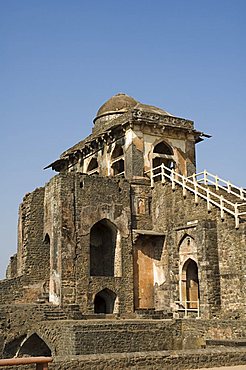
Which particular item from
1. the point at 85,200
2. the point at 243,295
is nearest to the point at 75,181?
the point at 85,200

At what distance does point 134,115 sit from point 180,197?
5104mm

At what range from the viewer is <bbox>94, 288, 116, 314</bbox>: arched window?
2231 cm

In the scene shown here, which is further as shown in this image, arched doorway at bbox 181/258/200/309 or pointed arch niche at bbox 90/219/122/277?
pointed arch niche at bbox 90/219/122/277

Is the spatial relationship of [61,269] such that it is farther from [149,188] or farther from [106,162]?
[106,162]

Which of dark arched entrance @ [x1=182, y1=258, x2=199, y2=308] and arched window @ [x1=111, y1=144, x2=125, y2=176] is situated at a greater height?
arched window @ [x1=111, y1=144, x2=125, y2=176]

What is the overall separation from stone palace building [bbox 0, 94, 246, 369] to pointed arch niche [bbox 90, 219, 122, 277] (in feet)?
0.16

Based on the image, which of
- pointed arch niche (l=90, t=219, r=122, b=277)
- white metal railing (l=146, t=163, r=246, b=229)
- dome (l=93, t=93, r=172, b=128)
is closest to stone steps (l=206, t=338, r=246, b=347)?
white metal railing (l=146, t=163, r=246, b=229)

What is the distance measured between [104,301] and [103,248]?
2.50 metres

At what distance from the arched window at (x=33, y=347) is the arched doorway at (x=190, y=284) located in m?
5.73

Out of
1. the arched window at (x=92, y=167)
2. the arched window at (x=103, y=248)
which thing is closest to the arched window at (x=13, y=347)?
the arched window at (x=103, y=248)

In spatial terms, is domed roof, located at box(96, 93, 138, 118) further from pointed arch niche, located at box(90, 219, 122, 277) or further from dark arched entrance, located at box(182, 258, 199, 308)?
dark arched entrance, located at box(182, 258, 199, 308)

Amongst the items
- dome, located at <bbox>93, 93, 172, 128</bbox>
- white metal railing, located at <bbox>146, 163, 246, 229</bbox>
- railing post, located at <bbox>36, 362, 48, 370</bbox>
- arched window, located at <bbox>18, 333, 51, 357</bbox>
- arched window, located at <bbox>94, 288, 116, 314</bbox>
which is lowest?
arched window, located at <bbox>18, 333, 51, 357</bbox>

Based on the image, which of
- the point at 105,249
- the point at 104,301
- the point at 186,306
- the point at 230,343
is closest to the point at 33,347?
the point at 104,301

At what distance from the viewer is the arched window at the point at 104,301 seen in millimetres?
22312
